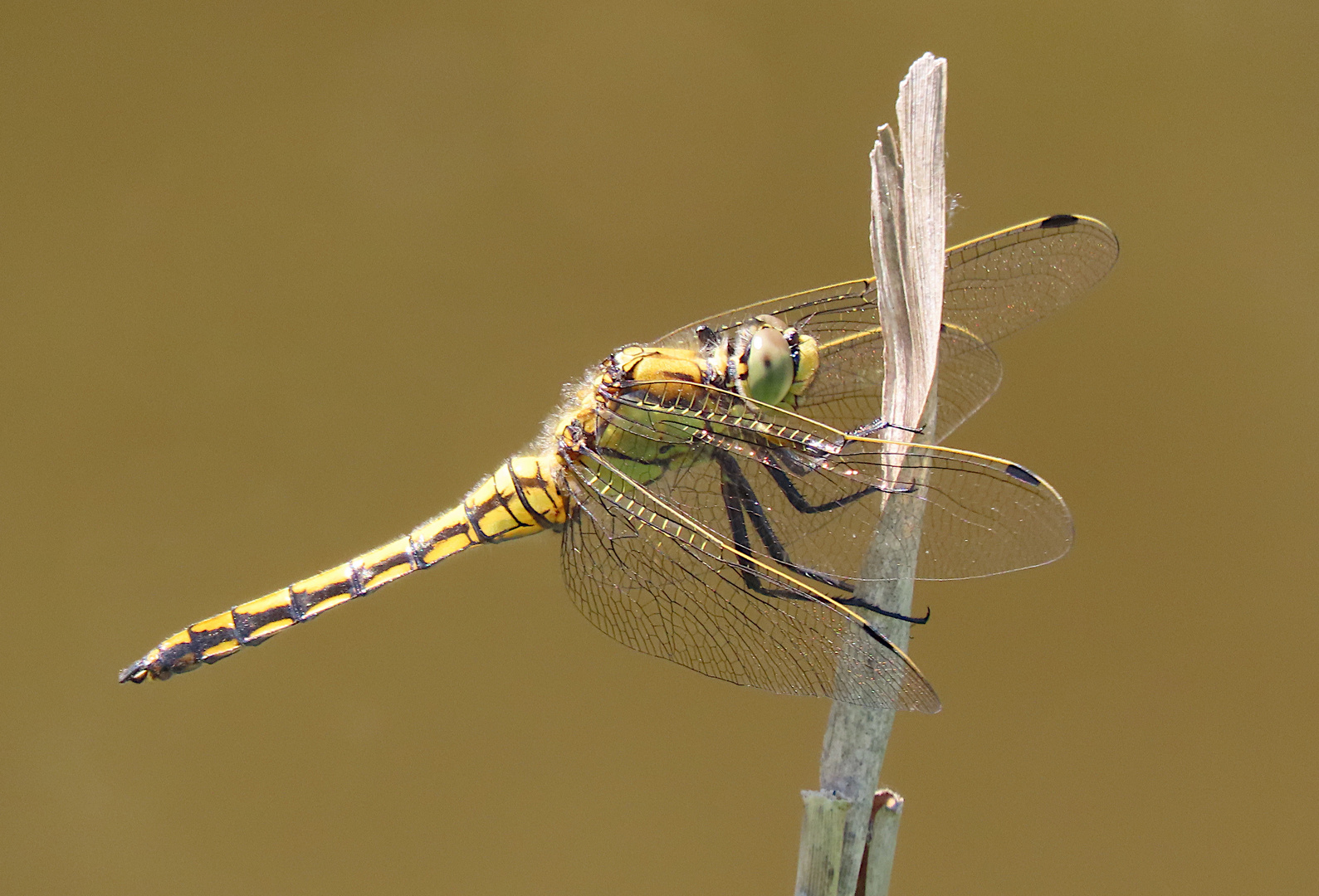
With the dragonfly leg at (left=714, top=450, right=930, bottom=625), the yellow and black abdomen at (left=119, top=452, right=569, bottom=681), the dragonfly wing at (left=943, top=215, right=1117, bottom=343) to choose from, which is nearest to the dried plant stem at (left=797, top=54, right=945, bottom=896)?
the dragonfly leg at (left=714, top=450, right=930, bottom=625)

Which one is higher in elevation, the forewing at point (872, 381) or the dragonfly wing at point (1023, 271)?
the dragonfly wing at point (1023, 271)

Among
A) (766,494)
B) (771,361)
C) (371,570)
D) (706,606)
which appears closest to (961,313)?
(771,361)

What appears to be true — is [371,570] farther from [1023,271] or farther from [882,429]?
[1023,271]

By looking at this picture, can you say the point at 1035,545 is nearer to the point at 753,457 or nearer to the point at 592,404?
the point at 753,457

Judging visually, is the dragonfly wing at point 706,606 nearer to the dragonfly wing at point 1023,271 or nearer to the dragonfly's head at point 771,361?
the dragonfly's head at point 771,361

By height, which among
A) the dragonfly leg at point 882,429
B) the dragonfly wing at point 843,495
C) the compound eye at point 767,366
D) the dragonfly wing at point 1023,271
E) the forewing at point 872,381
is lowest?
the dragonfly wing at point 843,495

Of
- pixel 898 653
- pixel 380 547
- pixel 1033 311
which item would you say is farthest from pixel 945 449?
pixel 380 547

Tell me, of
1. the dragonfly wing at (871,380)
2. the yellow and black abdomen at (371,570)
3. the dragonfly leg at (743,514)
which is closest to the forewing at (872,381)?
the dragonfly wing at (871,380)
